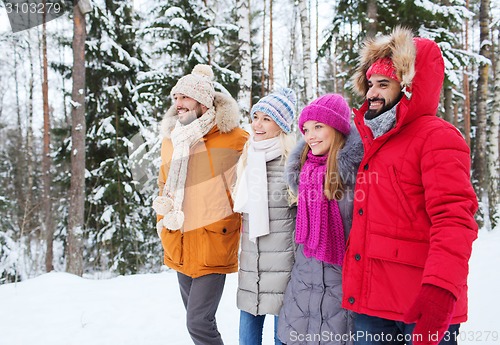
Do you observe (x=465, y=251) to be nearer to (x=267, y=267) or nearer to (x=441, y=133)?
(x=441, y=133)

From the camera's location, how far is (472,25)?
16.6 metres

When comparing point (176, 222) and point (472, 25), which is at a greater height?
point (472, 25)

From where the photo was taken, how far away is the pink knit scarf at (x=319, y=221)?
81.2 inches

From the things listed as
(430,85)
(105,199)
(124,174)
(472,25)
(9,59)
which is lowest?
(105,199)

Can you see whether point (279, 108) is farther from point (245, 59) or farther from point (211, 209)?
point (245, 59)

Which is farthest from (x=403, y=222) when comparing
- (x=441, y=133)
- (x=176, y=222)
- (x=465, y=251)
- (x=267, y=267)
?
(x=176, y=222)

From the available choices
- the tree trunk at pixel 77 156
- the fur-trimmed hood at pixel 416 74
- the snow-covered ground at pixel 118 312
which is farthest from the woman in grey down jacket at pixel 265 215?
the tree trunk at pixel 77 156

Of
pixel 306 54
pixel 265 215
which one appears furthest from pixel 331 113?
pixel 306 54

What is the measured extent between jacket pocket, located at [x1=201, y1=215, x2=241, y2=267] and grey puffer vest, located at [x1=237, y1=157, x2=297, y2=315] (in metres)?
0.21

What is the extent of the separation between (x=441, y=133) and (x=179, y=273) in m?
2.02

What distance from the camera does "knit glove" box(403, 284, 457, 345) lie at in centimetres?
137

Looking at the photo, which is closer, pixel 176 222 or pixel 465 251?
pixel 465 251

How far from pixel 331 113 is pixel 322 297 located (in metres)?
1.05

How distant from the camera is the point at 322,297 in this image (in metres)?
2.08
